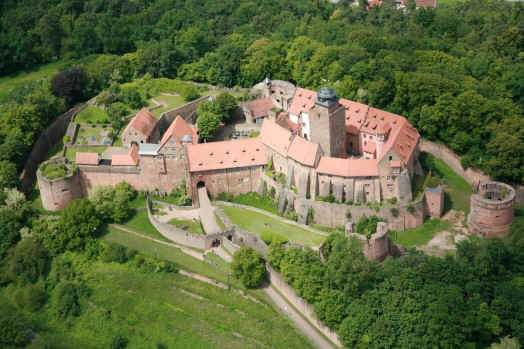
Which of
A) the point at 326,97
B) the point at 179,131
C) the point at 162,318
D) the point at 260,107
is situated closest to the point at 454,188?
the point at 326,97

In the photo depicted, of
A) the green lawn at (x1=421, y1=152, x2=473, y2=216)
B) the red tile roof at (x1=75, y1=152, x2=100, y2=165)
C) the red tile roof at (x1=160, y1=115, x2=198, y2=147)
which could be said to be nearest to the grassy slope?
the green lawn at (x1=421, y1=152, x2=473, y2=216)

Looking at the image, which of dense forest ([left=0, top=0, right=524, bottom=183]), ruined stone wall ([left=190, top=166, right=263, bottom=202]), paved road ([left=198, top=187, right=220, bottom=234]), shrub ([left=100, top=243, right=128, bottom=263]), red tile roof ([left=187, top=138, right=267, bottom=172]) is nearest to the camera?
shrub ([left=100, top=243, right=128, bottom=263])

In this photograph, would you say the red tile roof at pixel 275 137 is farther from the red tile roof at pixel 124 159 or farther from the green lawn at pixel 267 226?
the red tile roof at pixel 124 159

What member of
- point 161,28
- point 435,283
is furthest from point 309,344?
point 161,28

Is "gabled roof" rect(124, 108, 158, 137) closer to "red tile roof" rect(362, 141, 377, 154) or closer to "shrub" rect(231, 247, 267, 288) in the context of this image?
"shrub" rect(231, 247, 267, 288)

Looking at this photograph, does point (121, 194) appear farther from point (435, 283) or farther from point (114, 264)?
point (435, 283)

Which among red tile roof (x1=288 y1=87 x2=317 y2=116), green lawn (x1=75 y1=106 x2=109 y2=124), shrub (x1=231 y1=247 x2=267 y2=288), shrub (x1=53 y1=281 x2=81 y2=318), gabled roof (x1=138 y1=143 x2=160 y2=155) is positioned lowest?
shrub (x1=53 y1=281 x2=81 y2=318)
